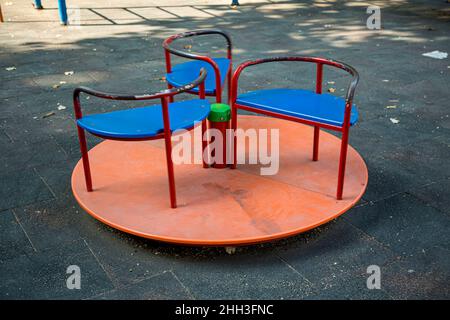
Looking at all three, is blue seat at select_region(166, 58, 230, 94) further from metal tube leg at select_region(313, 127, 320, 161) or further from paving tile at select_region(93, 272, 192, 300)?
paving tile at select_region(93, 272, 192, 300)

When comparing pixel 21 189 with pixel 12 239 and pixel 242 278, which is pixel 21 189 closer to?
pixel 12 239

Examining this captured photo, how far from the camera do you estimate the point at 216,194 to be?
12.1 ft

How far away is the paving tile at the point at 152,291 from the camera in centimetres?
294

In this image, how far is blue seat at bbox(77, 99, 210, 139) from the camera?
327 centimetres

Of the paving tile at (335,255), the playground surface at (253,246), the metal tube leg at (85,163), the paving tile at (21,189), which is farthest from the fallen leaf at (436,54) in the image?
the paving tile at (21,189)

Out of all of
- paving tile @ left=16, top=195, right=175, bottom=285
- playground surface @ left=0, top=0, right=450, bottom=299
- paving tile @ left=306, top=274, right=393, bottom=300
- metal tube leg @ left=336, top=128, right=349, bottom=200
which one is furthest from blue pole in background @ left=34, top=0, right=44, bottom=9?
paving tile @ left=306, top=274, right=393, bottom=300

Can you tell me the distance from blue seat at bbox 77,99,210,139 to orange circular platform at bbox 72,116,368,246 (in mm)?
526

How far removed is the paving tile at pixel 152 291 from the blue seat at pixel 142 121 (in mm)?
870

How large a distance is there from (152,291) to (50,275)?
0.63 metres

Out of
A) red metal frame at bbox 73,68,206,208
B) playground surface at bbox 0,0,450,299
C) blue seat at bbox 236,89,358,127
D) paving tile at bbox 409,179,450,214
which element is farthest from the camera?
paving tile at bbox 409,179,450,214

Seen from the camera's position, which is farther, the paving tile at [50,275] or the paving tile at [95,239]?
the paving tile at [95,239]

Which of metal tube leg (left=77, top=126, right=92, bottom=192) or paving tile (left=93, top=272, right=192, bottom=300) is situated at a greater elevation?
metal tube leg (left=77, top=126, right=92, bottom=192)

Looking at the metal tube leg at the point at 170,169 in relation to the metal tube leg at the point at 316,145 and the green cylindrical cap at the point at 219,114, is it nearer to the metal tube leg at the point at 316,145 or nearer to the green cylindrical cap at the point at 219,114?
the green cylindrical cap at the point at 219,114
